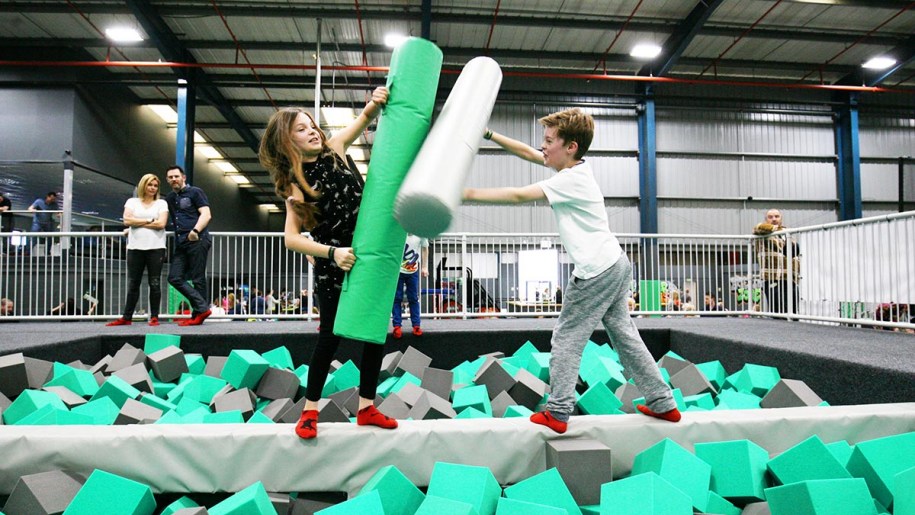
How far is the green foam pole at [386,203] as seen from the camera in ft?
5.28

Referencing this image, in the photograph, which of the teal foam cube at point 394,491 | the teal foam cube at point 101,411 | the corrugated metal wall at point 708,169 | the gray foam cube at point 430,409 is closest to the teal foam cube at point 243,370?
the teal foam cube at point 101,411

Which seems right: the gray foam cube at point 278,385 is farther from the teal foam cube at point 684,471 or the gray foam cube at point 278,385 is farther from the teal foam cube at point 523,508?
the teal foam cube at point 684,471

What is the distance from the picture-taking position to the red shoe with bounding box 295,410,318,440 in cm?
166

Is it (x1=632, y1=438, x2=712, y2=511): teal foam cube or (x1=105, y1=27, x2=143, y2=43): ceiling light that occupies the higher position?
(x1=105, y1=27, x2=143, y2=43): ceiling light

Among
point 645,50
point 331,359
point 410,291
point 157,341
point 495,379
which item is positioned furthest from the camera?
point 645,50

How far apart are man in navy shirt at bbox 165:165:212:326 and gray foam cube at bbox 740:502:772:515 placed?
4.44m

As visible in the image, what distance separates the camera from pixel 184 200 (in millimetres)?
4766

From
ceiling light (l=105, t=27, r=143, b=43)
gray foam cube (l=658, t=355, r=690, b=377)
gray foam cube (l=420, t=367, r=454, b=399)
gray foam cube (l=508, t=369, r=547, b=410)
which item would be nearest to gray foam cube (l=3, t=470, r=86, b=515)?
gray foam cube (l=420, t=367, r=454, b=399)

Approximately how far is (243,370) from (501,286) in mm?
4214

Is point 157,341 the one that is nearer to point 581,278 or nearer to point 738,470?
point 581,278

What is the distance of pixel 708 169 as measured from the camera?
13.1m

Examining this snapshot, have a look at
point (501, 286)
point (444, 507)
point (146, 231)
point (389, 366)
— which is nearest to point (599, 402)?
point (444, 507)

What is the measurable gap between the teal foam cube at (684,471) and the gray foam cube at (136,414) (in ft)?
6.23

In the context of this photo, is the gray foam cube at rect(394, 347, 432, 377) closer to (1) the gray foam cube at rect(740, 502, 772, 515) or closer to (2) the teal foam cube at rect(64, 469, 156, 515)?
(2) the teal foam cube at rect(64, 469, 156, 515)
